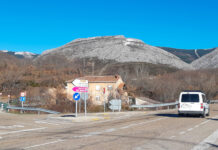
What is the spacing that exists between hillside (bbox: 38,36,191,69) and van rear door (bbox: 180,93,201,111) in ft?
381

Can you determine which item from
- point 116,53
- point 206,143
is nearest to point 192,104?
point 206,143

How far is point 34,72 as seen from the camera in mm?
94938

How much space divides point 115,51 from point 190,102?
132440 mm

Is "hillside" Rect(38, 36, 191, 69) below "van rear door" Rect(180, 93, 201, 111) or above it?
above

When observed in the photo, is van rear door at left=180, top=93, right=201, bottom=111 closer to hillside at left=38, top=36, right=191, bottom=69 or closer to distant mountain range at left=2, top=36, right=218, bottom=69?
distant mountain range at left=2, top=36, right=218, bottom=69

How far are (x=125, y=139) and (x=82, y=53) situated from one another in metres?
148

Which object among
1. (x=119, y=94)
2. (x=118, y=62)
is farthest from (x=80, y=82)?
(x=118, y=62)

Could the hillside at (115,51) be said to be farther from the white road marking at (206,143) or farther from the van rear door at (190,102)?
the white road marking at (206,143)

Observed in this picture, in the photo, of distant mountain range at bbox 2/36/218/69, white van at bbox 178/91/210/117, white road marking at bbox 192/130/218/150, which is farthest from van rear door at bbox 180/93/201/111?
distant mountain range at bbox 2/36/218/69

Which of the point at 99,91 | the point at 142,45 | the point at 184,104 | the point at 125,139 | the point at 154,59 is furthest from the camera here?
the point at 142,45

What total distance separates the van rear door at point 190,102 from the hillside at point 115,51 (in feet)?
381

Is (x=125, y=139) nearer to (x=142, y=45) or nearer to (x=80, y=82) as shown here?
(x=80, y=82)

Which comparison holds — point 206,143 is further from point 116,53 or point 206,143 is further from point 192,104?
point 116,53

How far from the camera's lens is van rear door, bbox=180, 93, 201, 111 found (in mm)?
22219
